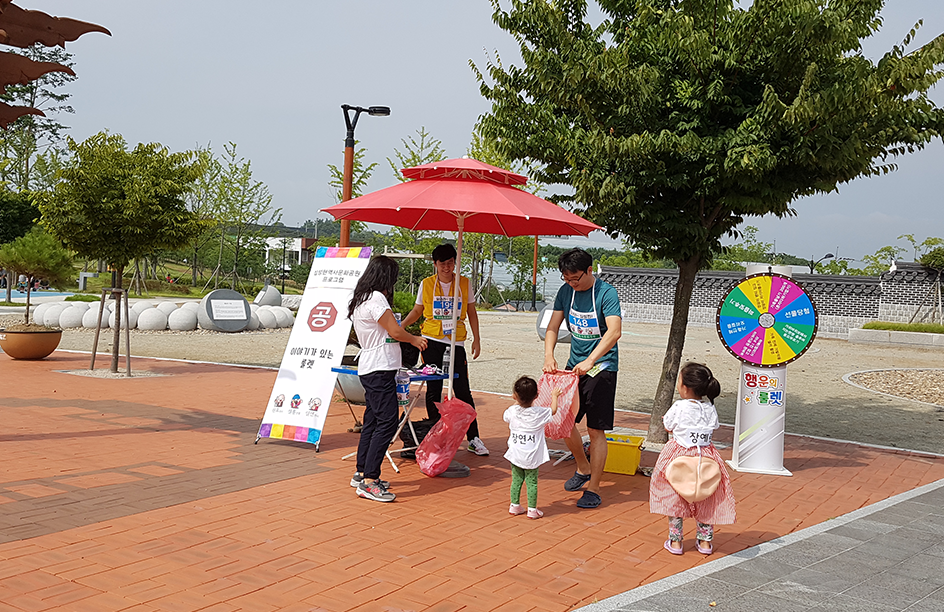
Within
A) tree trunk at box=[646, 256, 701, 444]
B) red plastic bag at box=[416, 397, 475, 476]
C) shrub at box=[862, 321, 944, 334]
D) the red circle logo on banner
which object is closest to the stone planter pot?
the red circle logo on banner

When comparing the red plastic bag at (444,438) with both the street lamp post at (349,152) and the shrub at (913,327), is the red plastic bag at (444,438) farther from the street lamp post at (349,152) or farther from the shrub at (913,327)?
the shrub at (913,327)

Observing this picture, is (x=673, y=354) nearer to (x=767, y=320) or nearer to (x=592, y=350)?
(x=767, y=320)

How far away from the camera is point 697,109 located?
283 inches

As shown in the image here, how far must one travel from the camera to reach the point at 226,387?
10781 millimetres

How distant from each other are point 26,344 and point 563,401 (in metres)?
10.7

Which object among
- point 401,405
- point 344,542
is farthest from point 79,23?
point 344,542

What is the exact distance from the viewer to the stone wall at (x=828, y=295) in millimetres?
31422

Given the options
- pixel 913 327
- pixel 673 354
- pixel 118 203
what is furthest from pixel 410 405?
pixel 913 327

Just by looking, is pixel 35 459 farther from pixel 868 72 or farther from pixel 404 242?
pixel 404 242

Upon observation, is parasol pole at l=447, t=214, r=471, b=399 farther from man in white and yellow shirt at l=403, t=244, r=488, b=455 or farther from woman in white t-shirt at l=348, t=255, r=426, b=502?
woman in white t-shirt at l=348, t=255, r=426, b=502

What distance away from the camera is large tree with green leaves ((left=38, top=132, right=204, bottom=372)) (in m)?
11.0

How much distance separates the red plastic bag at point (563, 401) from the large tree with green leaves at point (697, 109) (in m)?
2.26

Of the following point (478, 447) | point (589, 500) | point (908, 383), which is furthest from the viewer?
point (908, 383)

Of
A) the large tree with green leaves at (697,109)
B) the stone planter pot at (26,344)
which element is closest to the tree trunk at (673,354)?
the large tree with green leaves at (697,109)
